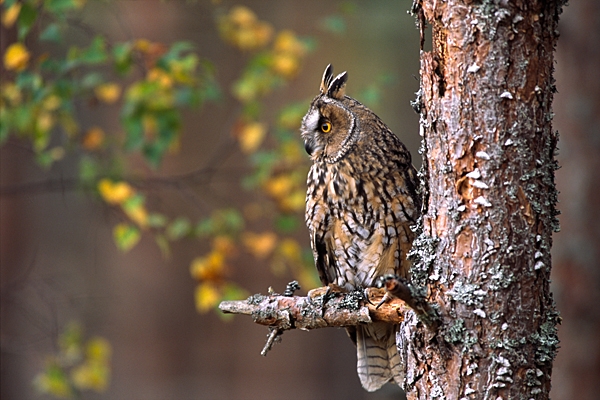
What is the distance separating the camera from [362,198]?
249 cm

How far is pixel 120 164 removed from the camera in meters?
3.60

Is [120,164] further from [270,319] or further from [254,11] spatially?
[254,11]

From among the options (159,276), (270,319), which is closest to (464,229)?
(270,319)

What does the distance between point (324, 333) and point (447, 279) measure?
4.75 m

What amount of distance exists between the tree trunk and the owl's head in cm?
86

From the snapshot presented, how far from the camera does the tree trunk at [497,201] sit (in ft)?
5.41

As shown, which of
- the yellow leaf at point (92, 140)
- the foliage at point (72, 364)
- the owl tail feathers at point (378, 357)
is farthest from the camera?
the yellow leaf at point (92, 140)

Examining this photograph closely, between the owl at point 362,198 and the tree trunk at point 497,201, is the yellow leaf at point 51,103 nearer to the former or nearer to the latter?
the owl at point 362,198

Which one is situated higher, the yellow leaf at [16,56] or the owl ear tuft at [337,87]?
the yellow leaf at [16,56]

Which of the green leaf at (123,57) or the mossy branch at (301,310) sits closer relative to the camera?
the mossy branch at (301,310)

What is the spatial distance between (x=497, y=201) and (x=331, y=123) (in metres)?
1.03

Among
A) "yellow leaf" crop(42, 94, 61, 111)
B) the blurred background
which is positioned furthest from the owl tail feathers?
the blurred background

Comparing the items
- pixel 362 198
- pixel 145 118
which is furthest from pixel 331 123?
pixel 145 118

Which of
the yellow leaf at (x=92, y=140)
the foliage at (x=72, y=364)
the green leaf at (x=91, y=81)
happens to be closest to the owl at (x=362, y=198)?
the green leaf at (x=91, y=81)
